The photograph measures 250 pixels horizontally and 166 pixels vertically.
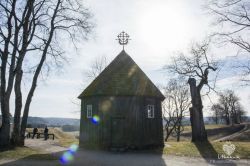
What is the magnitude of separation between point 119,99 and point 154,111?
3.58 metres

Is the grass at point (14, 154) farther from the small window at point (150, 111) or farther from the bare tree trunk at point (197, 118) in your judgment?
the bare tree trunk at point (197, 118)

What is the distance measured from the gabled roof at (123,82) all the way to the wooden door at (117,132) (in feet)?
7.18

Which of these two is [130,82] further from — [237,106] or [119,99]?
[237,106]

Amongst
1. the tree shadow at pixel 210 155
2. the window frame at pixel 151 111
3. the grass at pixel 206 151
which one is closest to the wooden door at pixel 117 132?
the window frame at pixel 151 111

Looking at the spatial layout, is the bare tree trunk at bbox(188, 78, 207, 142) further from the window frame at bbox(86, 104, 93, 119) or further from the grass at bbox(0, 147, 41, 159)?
the grass at bbox(0, 147, 41, 159)

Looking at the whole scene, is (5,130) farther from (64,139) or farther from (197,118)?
(197,118)

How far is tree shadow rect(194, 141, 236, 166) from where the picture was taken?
547 inches

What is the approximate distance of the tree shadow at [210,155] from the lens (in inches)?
547

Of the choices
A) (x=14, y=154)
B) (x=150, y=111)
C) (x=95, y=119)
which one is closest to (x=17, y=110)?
(x=14, y=154)

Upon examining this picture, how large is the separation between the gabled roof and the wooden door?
2.19 metres

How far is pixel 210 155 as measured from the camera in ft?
54.7

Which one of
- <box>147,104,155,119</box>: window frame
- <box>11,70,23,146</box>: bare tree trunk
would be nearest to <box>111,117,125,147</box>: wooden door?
<box>147,104,155,119</box>: window frame

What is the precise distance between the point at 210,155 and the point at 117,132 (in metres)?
7.41

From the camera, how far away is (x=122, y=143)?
66.4ft
